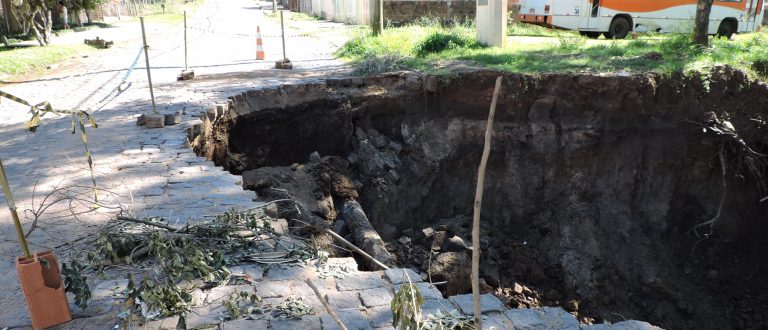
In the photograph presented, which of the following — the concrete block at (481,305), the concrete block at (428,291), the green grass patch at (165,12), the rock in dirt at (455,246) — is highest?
the green grass patch at (165,12)

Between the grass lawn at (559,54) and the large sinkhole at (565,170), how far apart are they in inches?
17.9

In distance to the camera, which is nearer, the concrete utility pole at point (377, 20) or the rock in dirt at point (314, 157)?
the rock in dirt at point (314, 157)

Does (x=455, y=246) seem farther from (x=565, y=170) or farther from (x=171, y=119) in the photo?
(x=171, y=119)

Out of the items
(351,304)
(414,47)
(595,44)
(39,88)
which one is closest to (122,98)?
(39,88)

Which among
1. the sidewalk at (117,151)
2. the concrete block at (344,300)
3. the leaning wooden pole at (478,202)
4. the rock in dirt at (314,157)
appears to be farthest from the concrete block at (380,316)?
the rock in dirt at (314,157)

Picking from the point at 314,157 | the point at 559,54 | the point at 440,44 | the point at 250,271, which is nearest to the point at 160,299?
the point at 250,271

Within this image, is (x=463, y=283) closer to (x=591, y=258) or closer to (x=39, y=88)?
(x=591, y=258)

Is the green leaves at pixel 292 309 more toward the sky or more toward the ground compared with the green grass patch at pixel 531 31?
more toward the ground

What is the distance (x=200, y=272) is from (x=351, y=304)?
106cm

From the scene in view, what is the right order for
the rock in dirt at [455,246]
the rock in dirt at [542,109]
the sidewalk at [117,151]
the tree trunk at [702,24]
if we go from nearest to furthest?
1. the sidewalk at [117,151]
2. the rock in dirt at [455,246]
3. the rock in dirt at [542,109]
4. the tree trunk at [702,24]

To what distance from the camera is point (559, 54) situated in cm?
1021

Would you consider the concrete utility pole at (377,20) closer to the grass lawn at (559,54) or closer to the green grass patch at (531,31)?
the grass lawn at (559,54)

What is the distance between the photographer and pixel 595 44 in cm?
1127

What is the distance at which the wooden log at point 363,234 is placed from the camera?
5.92 meters
